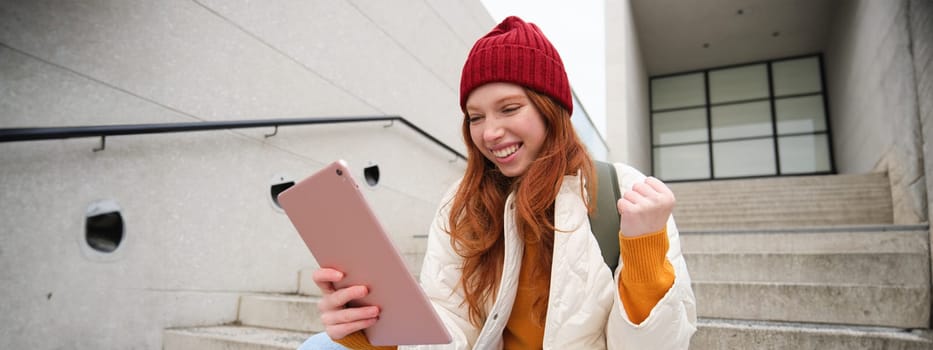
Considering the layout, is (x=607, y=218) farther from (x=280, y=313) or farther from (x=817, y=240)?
(x=817, y=240)

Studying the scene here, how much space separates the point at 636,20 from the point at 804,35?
3022mm

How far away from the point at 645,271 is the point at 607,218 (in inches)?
7.8

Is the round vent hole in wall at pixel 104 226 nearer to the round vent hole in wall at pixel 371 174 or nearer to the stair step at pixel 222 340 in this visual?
the stair step at pixel 222 340

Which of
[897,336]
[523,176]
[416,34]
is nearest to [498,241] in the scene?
[523,176]

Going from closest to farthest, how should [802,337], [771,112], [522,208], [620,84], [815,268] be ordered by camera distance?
1. [522,208]
2. [802,337]
3. [815,268]
4. [620,84]
5. [771,112]

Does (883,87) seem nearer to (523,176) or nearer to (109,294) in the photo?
(523,176)

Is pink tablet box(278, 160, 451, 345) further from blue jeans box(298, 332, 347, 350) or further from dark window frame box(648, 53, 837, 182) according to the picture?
dark window frame box(648, 53, 837, 182)

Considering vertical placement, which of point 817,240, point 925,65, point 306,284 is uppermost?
point 925,65

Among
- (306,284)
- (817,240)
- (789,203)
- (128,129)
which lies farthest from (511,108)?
(789,203)

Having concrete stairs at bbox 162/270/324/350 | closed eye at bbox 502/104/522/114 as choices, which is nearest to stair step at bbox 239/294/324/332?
concrete stairs at bbox 162/270/324/350

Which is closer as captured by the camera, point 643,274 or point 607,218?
point 643,274

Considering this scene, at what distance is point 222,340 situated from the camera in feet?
6.48

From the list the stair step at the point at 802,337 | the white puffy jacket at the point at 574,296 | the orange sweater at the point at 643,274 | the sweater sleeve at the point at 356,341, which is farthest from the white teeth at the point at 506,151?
the stair step at the point at 802,337

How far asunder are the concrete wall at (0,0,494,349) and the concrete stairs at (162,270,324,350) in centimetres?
7
